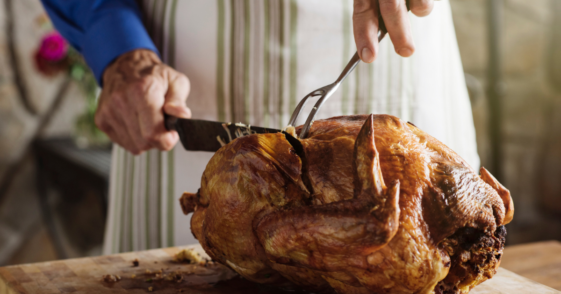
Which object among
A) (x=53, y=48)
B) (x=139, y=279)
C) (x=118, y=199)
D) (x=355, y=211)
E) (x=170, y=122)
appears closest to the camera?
(x=355, y=211)

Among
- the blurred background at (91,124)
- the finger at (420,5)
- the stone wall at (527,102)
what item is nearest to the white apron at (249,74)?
the finger at (420,5)

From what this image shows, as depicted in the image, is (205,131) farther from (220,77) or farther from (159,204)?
(159,204)

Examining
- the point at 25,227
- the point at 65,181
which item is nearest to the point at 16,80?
the point at 65,181

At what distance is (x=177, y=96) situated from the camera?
1565mm

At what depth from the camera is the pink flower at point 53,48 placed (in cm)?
336

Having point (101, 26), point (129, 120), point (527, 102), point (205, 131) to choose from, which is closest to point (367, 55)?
point (205, 131)

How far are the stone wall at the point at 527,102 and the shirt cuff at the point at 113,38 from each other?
2.45 meters

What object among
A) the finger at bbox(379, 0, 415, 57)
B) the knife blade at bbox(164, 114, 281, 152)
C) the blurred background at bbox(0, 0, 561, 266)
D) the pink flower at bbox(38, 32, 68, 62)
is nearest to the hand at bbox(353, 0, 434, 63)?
the finger at bbox(379, 0, 415, 57)

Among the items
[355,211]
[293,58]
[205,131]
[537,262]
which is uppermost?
[293,58]

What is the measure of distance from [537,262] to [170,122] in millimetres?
1205

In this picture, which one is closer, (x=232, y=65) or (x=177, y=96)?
(x=177, y=96)

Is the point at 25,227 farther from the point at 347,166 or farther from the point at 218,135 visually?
the point at 347,166

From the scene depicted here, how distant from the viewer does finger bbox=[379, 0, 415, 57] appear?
108 centimetres

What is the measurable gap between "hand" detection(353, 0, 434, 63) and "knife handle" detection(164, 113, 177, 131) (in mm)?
635
